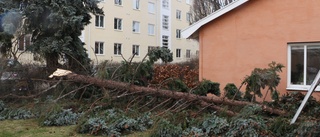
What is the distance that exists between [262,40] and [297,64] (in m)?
1.36

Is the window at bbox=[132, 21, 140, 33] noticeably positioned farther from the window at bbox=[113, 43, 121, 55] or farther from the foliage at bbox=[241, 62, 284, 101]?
the foliage at bbox=[241, 62, 284, 101]

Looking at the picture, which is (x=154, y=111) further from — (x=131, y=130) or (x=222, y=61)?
(x=222, y=61)

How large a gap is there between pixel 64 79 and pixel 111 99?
1.66 meters

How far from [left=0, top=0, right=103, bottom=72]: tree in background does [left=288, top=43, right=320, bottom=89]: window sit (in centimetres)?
731

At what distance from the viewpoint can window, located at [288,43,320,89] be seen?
1016cm

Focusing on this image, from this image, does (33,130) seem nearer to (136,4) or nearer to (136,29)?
(136,29)

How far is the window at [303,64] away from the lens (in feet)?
33.3

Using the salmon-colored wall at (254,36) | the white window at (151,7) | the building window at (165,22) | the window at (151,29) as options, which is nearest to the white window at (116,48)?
the window at (151,29)

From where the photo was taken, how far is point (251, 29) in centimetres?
1127

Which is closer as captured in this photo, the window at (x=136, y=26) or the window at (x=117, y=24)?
the window at (x=117, y=24)

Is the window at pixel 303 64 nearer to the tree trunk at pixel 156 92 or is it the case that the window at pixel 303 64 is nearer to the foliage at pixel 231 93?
the foliage at pixel 231 93

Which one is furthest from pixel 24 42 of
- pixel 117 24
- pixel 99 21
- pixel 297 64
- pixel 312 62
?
pixel 117 24

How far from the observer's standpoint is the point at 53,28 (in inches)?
512

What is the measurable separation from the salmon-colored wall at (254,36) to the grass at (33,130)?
502 centimetres
